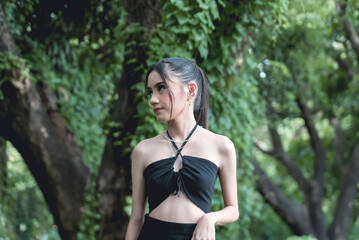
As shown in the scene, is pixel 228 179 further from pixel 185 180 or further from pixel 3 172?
pixel 3 172

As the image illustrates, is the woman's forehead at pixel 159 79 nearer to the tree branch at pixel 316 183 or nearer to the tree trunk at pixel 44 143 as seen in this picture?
the tree trunk at pixel 44 143

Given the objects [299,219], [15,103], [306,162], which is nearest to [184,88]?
[15,103]

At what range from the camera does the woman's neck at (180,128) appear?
2.02m

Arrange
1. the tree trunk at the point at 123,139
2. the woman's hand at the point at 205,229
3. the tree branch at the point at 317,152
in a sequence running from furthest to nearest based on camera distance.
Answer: the tree branch at the point at 317,152
the tree trunk at the point at 123,139
the woman's hand at the point at 205,229

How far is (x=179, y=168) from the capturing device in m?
1.92

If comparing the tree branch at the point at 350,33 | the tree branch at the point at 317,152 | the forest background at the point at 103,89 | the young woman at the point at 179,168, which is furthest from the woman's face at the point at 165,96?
the tree branch at the point at 317,152

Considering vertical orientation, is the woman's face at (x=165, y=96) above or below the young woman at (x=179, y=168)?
above

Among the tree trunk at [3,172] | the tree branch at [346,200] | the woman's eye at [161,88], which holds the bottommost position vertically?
the tree branch at [346,200]

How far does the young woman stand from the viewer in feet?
6.08

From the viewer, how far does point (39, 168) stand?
4371mm

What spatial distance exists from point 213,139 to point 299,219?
688cm

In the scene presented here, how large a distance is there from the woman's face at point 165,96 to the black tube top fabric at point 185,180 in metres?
0.20

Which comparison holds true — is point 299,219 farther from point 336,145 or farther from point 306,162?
point 306,162

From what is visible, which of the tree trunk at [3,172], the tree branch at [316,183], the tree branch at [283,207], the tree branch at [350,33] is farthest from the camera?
the tree branch at [316,183]
